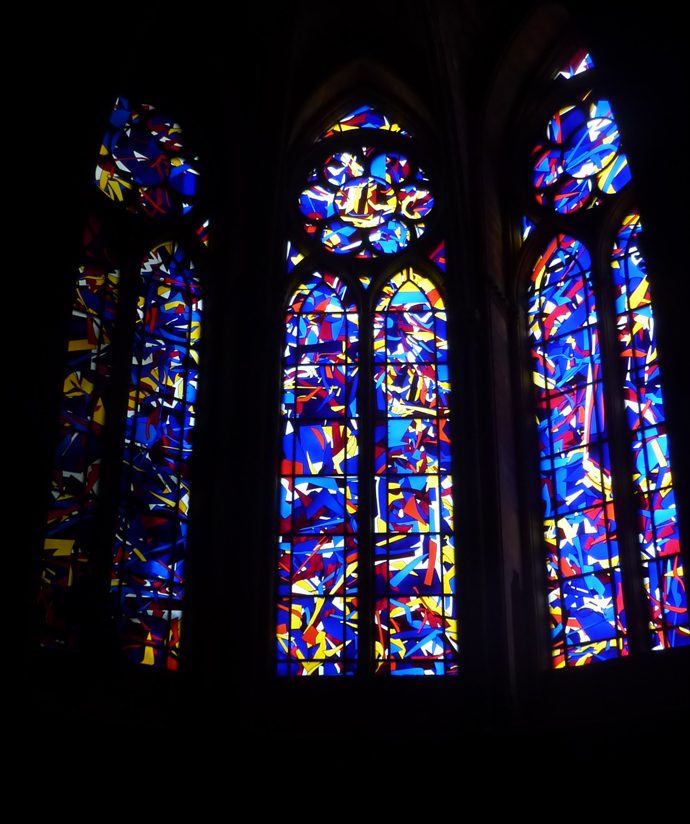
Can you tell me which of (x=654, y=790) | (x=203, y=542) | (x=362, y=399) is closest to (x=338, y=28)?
(x=362, y=399)

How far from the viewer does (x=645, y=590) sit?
11117 mm

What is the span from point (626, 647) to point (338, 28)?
5.62 meters

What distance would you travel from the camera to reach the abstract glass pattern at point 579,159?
500 inches

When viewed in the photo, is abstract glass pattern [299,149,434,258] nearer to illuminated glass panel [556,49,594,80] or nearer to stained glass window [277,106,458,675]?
stained glass window [277,106,458,675]

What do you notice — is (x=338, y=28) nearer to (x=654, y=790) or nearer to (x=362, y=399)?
(x=362, y=399)

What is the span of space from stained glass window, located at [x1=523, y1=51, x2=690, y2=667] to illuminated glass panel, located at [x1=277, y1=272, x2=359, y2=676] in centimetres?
142

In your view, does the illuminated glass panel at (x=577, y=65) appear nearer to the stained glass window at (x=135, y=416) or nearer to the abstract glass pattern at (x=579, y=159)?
the abstract glass pattern at (x=579, y=159)

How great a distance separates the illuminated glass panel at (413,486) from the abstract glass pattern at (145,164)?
1842 millimetres

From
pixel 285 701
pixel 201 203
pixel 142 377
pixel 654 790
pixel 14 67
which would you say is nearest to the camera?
pixel 654 790

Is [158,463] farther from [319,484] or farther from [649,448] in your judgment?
[649,448]

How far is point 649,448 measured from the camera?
1148 cm

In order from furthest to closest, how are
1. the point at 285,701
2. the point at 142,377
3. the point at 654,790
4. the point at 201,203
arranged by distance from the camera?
the point at 201,203 < the point at 142,377 < the point at 285,701 < the point at 654,790

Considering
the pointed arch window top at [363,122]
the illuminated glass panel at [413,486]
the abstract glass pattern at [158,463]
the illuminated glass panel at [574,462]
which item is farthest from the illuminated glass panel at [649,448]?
the abstract glass pattern at [158,463]

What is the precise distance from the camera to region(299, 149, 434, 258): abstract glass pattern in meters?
13.3
